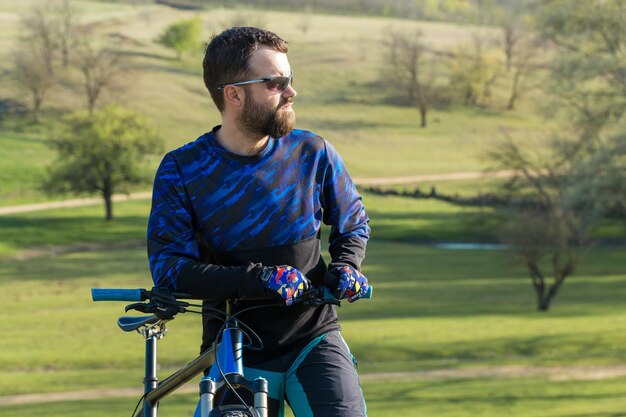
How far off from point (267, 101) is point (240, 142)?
0.20m

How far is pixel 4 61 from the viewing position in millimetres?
115438

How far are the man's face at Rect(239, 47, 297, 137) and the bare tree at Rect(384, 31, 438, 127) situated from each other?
11001cm

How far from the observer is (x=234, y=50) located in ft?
14.0

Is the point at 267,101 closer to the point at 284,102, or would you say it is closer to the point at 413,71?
the point at 284,102

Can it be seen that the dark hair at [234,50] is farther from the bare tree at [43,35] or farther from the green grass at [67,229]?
the bare tree at [43,35]

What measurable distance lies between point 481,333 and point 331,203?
27.0 metres

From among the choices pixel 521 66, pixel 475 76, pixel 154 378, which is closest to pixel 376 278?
pixel 154 378

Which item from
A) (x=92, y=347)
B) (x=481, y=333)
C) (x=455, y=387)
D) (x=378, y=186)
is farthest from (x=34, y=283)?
(x=378, y=186)

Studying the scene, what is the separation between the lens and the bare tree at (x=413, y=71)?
389ft

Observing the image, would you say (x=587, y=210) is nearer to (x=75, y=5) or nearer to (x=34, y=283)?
(x=34, y=283)

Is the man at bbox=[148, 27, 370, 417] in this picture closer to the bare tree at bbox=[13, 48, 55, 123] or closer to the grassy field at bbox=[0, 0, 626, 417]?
the grassy field at bbox=[0, 0, 626, 417]

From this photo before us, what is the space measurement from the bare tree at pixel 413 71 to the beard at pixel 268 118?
11002 centimetres

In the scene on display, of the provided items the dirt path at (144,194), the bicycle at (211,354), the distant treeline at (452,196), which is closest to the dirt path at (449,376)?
the bicycle at (211,354)

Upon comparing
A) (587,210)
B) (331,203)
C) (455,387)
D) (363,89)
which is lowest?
(363,89)
